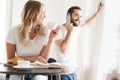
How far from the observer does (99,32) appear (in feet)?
8.54

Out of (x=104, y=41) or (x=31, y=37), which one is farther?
(x=104, y=41)

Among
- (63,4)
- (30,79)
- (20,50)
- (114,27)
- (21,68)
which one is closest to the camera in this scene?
(21,68)

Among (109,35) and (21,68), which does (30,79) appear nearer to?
(21,68)

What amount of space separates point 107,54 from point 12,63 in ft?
3.42

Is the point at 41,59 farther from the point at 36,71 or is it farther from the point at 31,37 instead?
the point at 36,71

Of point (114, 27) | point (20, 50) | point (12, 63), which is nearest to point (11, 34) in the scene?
point (20, 50)

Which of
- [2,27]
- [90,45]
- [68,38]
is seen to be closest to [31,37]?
[68,38]

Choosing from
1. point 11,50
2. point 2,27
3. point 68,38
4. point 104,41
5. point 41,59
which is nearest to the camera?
point 41,59

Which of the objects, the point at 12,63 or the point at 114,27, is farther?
the point at 114,27

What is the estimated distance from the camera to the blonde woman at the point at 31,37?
2.19 meters

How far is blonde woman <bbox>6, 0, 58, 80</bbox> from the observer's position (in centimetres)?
219

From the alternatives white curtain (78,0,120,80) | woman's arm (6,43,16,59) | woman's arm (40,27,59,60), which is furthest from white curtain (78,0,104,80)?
woman's arm (6,43,16,59)

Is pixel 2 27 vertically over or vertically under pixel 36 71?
over

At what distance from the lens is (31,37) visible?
87.8 inches
